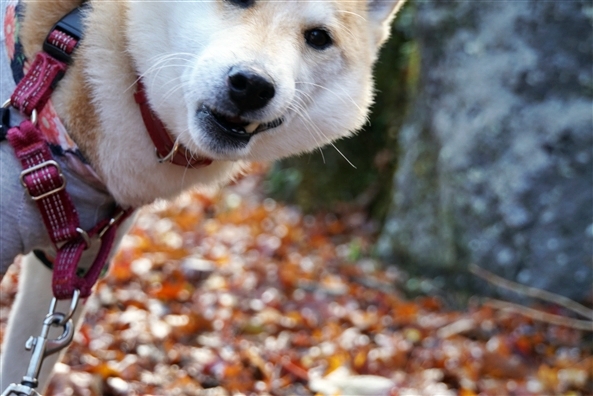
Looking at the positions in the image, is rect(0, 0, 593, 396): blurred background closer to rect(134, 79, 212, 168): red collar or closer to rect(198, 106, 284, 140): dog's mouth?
rect(134, 79, 212, 168): red collar

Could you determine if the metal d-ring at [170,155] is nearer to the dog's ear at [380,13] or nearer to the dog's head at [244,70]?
the dog's head at [244,70]

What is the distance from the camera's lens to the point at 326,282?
15.1ft

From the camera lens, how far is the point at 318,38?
2.21 m

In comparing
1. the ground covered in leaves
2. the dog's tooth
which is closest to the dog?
the dog's tooth

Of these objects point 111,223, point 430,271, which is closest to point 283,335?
point 430,271

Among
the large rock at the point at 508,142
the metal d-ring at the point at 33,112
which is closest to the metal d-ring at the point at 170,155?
the metal d-ring at the point at 33,112

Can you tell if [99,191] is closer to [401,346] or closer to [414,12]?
[401,346]

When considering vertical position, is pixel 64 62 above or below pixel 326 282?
above

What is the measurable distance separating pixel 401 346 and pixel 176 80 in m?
2.17

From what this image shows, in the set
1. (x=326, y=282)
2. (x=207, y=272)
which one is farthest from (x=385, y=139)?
(x=207, y=272)

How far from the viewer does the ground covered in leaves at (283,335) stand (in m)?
2.87

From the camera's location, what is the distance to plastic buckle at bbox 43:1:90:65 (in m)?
1.98

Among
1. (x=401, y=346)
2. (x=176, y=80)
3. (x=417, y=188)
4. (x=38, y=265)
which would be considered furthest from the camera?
(x=417, y=188)

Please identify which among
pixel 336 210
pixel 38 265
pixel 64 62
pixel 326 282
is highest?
pixel 64 62
